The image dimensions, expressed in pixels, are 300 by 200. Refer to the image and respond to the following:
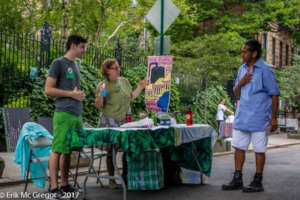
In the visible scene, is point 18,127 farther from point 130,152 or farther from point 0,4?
point 0,4

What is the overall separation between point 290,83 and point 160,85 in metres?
27.2

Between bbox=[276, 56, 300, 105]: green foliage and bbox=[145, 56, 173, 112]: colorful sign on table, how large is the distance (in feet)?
81.5

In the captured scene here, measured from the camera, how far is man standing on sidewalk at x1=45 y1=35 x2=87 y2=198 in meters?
5.73

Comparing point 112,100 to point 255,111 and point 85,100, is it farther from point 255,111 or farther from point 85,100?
point 85,100

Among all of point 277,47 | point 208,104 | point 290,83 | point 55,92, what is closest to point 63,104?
point 55,92

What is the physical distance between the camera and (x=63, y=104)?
19.0 feet

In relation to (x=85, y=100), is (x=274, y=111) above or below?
above

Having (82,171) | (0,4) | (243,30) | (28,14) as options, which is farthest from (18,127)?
(243,30)

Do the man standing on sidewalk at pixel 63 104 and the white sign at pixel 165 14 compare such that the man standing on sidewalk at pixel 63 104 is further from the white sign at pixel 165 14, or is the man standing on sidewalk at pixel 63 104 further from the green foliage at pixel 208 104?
the green foliage at pixel 208 104

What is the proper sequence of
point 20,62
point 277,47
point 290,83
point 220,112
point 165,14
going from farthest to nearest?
point 277,47
point 290,83
point 220,112
point 20,62
point 165,14

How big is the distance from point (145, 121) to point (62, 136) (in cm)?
105

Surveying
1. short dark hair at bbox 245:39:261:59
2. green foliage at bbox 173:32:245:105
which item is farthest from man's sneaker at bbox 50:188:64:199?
green foliage at bbox 173:32:245:105

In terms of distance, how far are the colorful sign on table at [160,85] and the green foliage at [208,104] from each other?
10.5 metres

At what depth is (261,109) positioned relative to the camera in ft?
21.0
